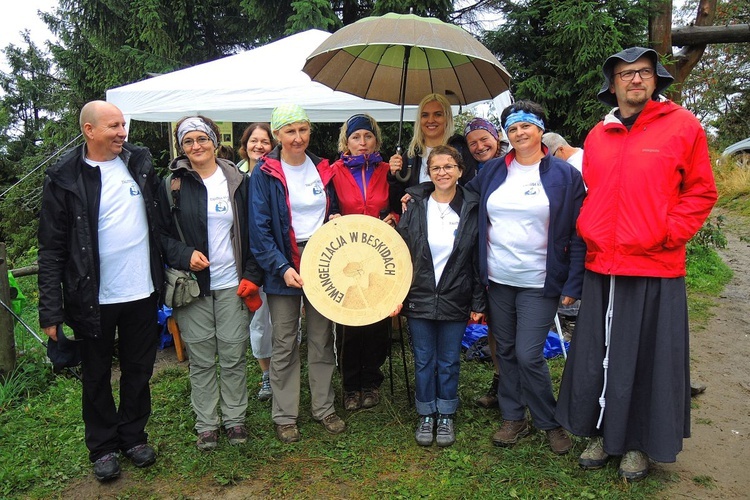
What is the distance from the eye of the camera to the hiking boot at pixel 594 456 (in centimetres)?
312

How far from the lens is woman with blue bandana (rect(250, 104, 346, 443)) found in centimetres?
330

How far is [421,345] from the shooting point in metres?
3.43

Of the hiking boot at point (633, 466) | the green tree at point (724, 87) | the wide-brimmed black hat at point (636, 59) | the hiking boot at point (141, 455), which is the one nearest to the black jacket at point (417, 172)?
the wide-brimmed black hat at point (636, 59)

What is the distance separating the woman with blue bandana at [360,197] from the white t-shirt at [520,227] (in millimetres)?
785

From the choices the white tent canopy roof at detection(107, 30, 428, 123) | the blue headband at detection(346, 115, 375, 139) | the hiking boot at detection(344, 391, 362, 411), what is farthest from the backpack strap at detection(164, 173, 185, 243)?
the white tent canopy roof at detection(107, 30, 428, 123)

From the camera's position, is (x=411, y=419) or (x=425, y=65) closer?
(x=411, y=419)

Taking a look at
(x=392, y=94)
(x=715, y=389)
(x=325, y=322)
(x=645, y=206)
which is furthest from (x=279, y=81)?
(x=715, y=389)

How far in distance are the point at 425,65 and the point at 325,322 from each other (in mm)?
2150

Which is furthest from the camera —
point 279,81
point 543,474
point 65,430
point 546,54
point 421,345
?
point 546,54

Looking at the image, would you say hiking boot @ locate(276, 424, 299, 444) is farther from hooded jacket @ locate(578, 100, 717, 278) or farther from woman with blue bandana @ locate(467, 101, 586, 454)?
hooded jacket @ locate(578, 100, 717, 278)

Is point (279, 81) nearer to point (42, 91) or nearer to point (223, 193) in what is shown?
point (223, 193)

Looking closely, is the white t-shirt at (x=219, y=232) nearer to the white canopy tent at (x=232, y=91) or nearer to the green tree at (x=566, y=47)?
the white canopy tent at (x=232, y=91)

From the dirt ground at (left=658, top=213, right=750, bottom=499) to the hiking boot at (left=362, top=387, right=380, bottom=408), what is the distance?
1898 millimetres

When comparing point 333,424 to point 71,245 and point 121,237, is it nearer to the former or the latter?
point 121,237
